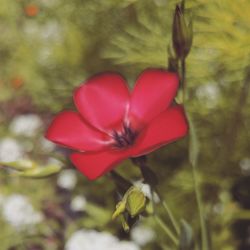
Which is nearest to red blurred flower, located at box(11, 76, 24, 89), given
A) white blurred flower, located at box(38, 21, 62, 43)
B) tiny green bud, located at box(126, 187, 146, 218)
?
white blurred flower, located at box(38, 21, 62, 43)

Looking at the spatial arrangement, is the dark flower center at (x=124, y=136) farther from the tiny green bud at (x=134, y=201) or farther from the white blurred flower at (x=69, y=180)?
the white blurred flower at (x=69, y=180)

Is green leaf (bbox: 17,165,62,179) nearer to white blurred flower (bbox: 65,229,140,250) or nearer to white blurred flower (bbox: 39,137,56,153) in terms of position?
white blurred flower (bbox: 65,229,140,250)

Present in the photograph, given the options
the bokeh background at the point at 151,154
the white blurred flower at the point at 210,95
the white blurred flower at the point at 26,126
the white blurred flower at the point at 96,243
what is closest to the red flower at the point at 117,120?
the bokeh background at the point at 151,154

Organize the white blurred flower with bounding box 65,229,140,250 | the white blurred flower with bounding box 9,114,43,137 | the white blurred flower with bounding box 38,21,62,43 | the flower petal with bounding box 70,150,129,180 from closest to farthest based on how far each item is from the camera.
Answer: the flower petal with bounding box 70,150,129,180, the white blurred flower with bounding box 65,229,140,250, the white blurred flower with bounding box 9,114,43,137, the white blurred flower with bounding box 38,21,62,43

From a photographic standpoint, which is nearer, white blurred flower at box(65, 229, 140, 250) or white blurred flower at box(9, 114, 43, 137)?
white blurred flower at box(65, 229, 140, 250)

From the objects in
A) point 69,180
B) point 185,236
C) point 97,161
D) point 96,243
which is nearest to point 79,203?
point 69,180

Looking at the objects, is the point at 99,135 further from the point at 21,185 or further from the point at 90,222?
the point at 21,185

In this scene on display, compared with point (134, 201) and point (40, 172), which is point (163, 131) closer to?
point (134, 201)
